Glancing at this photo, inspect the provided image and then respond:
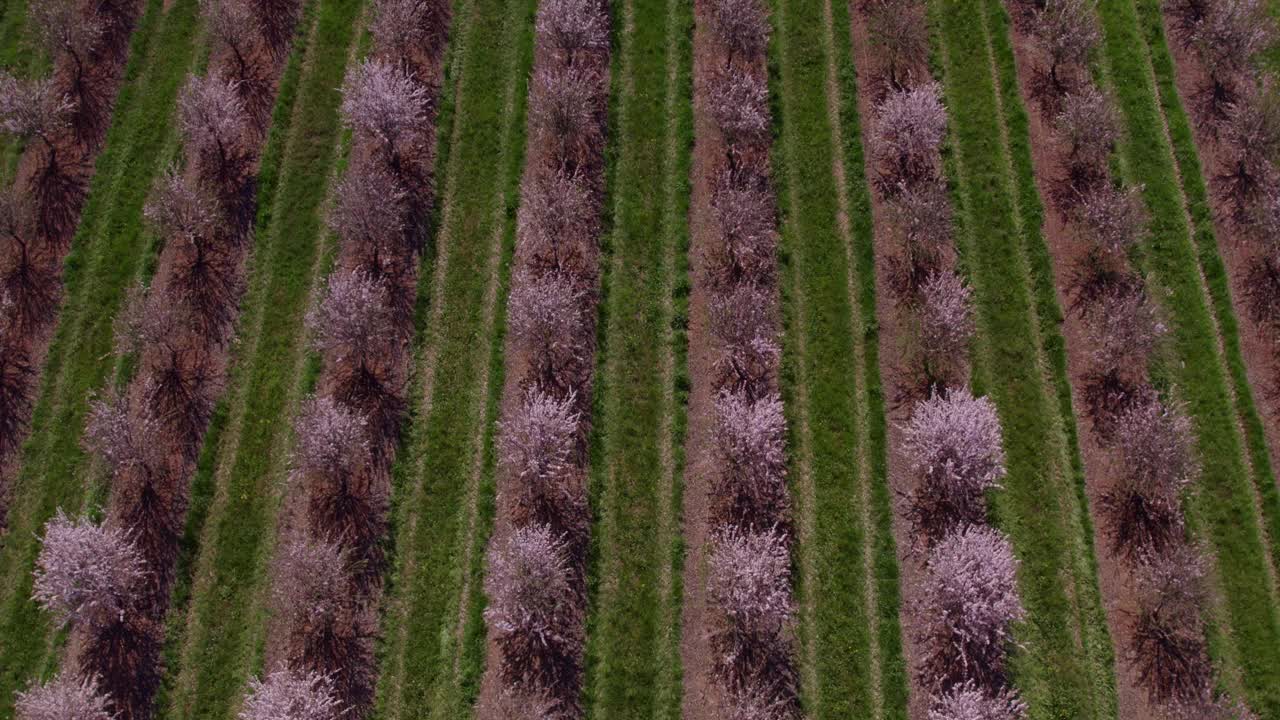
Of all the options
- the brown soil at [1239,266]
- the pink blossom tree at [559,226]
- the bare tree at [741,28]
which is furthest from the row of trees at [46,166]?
the brown soil at [1239,266]

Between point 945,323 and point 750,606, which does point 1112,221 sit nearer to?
point 945,323

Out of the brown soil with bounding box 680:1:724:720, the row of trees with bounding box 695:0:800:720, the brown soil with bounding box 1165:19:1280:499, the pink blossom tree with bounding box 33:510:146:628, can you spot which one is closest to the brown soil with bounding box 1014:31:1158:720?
the brown soil with bounding box 1165:19:1280:499

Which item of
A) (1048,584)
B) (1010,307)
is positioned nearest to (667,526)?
(1048,584)

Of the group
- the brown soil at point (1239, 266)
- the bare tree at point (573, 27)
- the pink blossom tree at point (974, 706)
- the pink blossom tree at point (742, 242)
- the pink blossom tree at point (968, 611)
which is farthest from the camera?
the bare tree at point (573, 27)

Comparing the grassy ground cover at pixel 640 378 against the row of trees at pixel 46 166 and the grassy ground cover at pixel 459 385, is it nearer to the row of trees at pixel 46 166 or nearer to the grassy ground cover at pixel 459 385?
the grassy ground cover at pixel 459 385

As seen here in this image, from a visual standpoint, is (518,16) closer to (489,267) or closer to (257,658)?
(489,267)

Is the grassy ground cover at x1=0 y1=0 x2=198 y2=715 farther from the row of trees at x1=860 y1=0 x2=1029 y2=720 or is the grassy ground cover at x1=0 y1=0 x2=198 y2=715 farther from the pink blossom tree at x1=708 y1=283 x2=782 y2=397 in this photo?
the row of trees at x1=860 y1=0 x2=1029 y2=720
